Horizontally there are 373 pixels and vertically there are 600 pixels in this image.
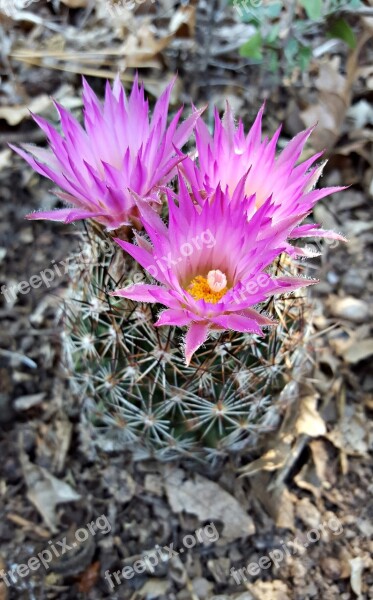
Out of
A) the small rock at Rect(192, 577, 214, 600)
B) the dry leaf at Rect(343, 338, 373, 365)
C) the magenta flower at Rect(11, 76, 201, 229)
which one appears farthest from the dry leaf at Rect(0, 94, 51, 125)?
the small rock at Rect(192, 577, 214, 600)

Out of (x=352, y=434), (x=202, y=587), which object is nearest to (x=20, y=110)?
(x=352, y=434)

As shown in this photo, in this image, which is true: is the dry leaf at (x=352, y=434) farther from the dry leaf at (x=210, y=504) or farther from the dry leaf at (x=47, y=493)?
the dry leaf at (x=47, y=493)

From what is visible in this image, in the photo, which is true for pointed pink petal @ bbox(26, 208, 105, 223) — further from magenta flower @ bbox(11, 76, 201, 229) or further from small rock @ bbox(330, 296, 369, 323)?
small rock @ bbox(330, 296, 369, 323)

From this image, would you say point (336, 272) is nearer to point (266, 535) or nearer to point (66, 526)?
point (266, 535)

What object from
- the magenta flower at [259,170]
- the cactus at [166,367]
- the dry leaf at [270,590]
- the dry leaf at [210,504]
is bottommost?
the dry leaf at [270,590]

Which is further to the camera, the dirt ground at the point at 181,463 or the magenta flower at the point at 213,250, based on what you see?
the dirt ground at the point at 181,463

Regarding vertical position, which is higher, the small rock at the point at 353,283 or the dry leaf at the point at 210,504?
the small rock at the point at 353,283

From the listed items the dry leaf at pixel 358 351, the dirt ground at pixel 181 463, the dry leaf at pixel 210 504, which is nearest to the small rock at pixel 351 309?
the dirt ground at pixel 181 463

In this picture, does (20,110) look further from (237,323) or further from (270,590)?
(270,590)

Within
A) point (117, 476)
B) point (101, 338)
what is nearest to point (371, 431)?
point (117, 476)
